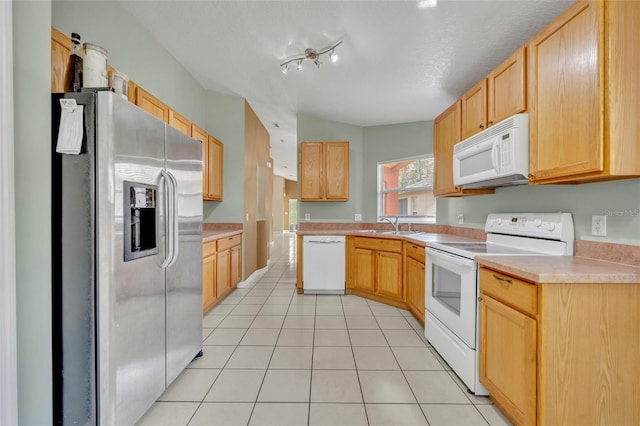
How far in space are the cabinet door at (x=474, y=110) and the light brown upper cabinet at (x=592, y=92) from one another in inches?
23.6

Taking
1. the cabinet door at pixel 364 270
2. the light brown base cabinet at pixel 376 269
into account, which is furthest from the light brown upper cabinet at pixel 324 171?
the cabinet door at pixel 364 270

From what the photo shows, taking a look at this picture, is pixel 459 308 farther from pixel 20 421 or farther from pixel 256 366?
pixel 20 421

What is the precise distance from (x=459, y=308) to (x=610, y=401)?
2.53 ft

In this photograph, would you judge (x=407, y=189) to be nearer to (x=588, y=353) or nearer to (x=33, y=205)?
(x=588, y=353)

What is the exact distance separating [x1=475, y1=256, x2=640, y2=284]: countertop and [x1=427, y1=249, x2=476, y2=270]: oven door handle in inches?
5.9

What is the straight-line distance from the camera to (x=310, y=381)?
1.82 metres

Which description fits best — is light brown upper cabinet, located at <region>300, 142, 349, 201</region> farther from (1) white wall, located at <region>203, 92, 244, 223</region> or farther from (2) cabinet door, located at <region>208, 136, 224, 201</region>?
(2) cabinet door, located at <region>208, 136, 224, 201</region>

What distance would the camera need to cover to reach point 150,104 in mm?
2451

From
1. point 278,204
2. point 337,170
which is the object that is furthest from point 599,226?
point 278,204

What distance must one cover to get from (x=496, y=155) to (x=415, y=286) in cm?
153

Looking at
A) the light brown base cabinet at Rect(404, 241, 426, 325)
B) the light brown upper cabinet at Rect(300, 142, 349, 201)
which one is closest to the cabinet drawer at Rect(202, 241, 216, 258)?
the light brown upper cabinet at Rect(300, 142, 349, 201)

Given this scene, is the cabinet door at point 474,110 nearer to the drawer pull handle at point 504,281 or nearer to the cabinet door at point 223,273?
the drawer pull handle at point 504,281

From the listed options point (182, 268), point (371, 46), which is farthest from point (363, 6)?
point (182, 268)

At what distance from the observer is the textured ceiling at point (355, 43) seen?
1.95 meters
